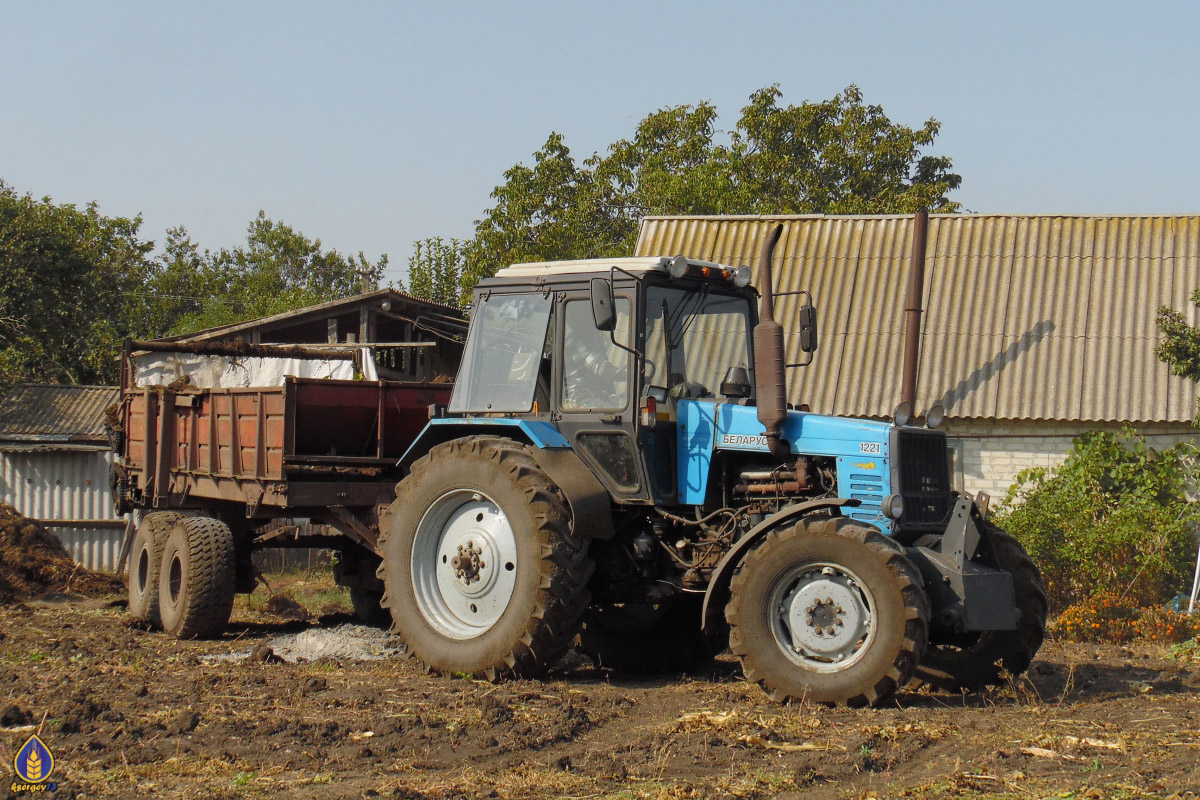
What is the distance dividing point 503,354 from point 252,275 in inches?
1699

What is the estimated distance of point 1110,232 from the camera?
15688mm

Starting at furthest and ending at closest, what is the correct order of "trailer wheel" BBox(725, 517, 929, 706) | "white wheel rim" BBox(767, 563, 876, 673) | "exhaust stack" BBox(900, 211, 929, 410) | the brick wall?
"exhaust stack" BBox(900, 211, 929, 410), the brick wall, "white wheel rim" BBox(767, 563, 876, 673), "trailer wheel" BBox(725, 517, 929, 706)

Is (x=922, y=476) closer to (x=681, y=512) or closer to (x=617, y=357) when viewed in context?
(x=681, y=512)

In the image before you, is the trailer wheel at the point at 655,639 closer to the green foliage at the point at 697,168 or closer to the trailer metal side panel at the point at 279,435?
the trailer metal side panel at the point at 279,435

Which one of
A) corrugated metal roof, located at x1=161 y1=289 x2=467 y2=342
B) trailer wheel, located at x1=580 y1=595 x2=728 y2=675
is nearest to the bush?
trailer wheel, located at x1=580 y1=595 x2=728 y2=675

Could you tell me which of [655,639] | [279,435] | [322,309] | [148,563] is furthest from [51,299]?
[655,639]

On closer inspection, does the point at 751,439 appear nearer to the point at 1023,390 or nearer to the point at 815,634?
the point at 815,634

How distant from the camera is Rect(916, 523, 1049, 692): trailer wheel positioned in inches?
289

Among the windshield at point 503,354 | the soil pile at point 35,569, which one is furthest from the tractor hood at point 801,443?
the soil pile at point 35,569

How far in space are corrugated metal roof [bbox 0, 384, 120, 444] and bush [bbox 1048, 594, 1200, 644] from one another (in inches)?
517

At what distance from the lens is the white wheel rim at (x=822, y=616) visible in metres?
6.52

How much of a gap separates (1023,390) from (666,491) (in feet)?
24.6

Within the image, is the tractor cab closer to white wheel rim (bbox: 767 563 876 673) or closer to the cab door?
the cab door

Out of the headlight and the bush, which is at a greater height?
the headlight
